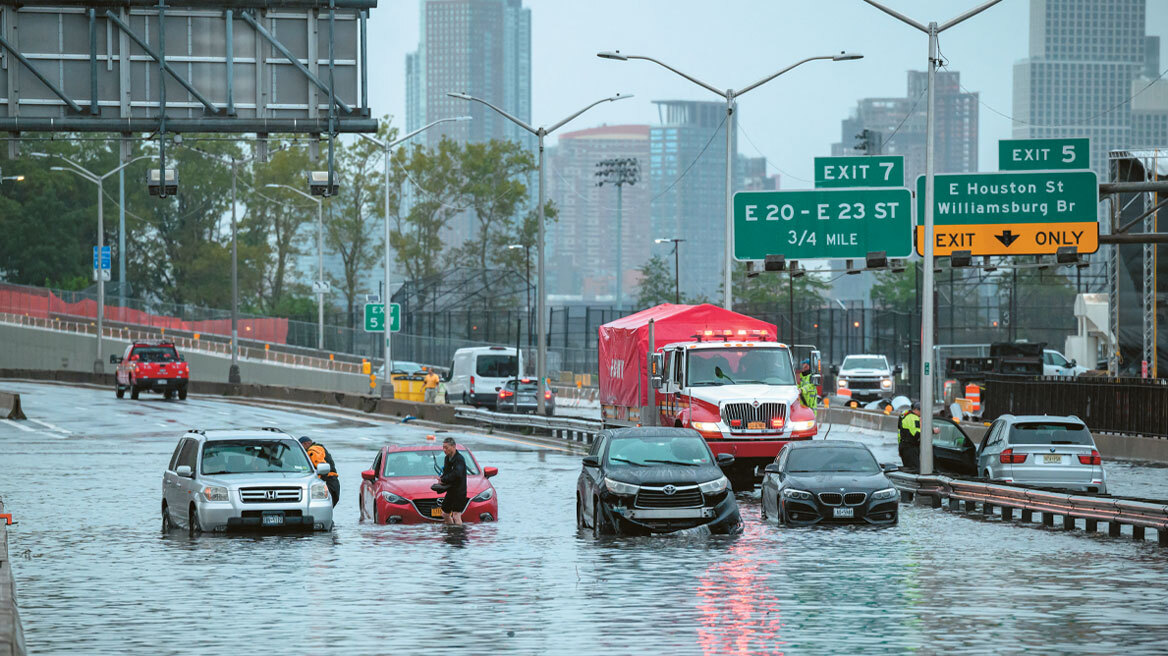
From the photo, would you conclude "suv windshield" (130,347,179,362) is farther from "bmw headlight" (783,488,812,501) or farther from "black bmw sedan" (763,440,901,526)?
"bmw headlight" (783,488,812,501)

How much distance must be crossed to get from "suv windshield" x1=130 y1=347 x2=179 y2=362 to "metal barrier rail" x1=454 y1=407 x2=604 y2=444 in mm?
16360

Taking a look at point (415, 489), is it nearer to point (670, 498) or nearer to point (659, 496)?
point (659, 496)

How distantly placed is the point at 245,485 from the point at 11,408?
119 ft

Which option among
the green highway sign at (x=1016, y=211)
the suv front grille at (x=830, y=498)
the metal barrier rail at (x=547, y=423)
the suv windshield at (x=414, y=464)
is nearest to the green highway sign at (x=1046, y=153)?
the green highway sign at (x=1016, y=211)

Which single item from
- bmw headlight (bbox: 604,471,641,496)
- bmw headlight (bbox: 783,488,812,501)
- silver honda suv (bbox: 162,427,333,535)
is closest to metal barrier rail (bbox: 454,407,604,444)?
bmw headlight (bbox: 783,488,812,501)

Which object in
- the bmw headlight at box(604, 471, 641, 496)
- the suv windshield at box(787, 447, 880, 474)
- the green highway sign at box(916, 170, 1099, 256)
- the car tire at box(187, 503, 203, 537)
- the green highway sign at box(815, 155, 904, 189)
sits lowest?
the car tire at box(187, 503, 203, 537)

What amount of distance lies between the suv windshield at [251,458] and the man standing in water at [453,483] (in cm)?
191

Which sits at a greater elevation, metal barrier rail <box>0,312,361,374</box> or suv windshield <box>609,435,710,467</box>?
metal barrier rail <box>0,312,361,374</box>

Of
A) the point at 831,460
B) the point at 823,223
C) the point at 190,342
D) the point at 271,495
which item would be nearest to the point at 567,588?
the point at 271,495

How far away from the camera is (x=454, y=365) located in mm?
66250

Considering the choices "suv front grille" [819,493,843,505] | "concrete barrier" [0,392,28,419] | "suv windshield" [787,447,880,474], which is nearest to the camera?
"suv front grille" [819,493,843,505]

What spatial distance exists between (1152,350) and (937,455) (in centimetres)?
1990

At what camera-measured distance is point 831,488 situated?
24.3 meters

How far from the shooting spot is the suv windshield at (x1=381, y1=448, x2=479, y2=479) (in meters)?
25.7
